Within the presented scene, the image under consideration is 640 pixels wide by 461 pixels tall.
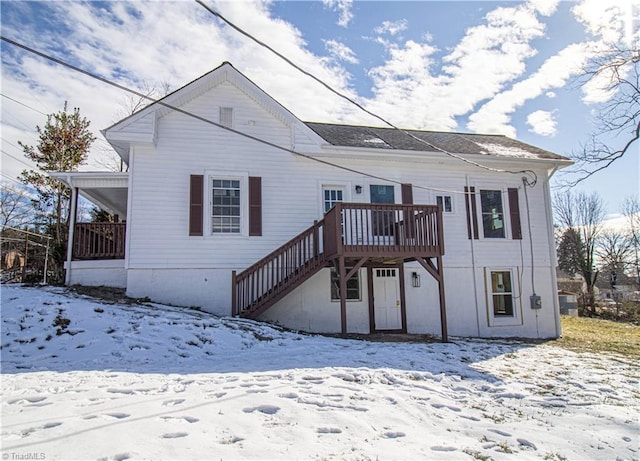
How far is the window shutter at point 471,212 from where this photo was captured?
1289 cm

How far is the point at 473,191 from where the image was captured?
518 inches

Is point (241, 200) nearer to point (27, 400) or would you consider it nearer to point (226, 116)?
point (226, 116)

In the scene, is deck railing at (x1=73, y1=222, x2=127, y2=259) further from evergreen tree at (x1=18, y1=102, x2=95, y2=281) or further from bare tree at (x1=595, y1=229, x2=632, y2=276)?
bare tree at (x1=595, y1=229, x2=632, y2=276)

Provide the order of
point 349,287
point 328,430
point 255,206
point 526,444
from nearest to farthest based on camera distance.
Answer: point 328,430 → point 526,444 → point 255,206 → point 349,287

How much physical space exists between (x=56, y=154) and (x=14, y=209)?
7096 millimetres

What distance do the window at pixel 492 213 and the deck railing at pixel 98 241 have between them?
36.0ft

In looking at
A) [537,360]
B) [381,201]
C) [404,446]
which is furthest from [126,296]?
[537,360]

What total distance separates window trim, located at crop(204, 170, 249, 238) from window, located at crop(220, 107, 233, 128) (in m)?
1.42

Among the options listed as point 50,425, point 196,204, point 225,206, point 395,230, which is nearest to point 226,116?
point 225,206

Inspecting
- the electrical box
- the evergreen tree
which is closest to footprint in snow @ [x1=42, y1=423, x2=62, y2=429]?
the electrical box

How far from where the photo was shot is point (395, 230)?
400 inches

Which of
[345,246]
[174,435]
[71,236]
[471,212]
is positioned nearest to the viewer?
[174,435]

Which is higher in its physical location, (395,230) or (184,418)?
(395,230)

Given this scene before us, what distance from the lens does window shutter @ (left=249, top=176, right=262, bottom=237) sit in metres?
11.3
